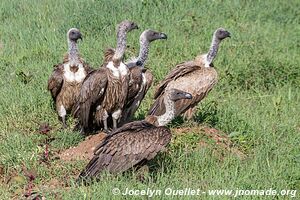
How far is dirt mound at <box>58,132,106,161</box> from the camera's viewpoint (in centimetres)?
615

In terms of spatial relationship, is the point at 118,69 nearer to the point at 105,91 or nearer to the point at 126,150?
the point at 105,91

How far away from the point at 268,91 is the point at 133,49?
2.17 meters

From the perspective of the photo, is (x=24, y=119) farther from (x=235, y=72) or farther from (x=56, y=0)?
(x=56, y=0)

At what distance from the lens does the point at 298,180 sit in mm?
5445

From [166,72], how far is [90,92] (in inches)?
92.2

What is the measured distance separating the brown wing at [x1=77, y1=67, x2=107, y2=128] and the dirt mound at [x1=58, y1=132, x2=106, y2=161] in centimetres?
28

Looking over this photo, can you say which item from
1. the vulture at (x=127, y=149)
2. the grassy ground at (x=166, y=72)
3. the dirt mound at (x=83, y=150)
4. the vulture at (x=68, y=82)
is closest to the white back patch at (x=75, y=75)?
the vulture at (x=68, y=82)

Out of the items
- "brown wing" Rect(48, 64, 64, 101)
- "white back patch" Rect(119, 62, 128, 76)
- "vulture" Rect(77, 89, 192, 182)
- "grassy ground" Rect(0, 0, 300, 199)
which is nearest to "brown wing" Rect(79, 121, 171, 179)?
"vulture" Rect(77, 89, 192, 182)

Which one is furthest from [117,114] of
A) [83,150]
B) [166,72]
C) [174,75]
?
[166,72]

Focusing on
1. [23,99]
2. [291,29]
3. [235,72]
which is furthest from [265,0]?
[23,99]

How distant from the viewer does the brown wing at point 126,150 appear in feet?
17.4

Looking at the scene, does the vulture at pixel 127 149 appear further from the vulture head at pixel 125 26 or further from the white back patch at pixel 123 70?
the vulture head at pixel 125 26

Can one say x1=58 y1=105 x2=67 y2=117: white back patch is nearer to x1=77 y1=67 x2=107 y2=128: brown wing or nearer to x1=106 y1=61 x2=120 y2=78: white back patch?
x1=77 y1=67 x2=107 y2=128: brown wing

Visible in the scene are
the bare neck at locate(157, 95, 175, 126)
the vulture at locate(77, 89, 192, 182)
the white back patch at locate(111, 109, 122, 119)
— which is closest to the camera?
the vulture at locate(77, 89, 192, 182)
